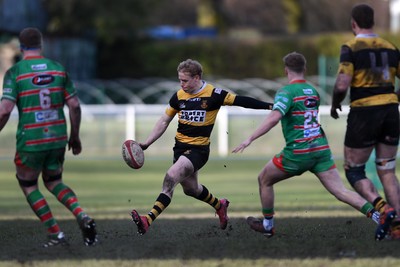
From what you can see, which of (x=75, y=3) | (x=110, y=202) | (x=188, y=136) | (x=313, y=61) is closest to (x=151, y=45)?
(x=75, y=3)

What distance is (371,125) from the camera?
1026 cm

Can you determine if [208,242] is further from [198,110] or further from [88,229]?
[198,110]

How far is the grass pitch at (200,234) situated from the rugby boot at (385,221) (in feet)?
0.30

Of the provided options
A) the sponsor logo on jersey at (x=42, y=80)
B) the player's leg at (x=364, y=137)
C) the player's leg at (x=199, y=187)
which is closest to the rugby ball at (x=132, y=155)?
the player's leg at (x=199, y=187)

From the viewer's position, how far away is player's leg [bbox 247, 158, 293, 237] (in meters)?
10.4

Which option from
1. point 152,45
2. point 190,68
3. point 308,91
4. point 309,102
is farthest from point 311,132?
point 152,45

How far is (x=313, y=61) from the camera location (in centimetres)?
3997

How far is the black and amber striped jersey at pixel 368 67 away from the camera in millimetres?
10219

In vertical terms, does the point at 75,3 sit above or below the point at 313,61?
above

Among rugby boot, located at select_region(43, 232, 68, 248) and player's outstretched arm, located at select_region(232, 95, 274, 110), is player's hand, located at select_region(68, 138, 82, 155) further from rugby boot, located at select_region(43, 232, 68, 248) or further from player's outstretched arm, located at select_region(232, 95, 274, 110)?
player's outstretched arm, located at select_region(232, 95, 274, 110)

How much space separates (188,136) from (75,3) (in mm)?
28109

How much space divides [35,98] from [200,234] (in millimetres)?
2467

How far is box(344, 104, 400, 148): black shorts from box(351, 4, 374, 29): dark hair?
0.83m

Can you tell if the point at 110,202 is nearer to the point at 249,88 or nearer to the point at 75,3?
the point at 249,88
